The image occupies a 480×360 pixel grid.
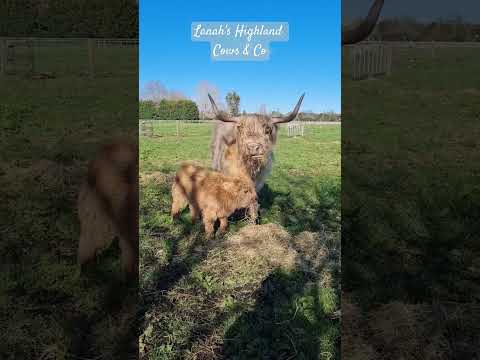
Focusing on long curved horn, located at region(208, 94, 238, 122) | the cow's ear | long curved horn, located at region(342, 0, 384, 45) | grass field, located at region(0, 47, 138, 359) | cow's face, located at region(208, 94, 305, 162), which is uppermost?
long curved horn, located at region(342, 0, 384, 45)

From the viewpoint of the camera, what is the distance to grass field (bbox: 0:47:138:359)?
13.1 ft

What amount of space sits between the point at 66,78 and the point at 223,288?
1943 cm

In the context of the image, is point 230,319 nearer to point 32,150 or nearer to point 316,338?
point 316,338

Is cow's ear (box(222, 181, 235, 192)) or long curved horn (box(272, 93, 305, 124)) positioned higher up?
long curved horn (box(272, 93, 305, 124))

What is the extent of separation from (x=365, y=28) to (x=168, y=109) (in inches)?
61.5

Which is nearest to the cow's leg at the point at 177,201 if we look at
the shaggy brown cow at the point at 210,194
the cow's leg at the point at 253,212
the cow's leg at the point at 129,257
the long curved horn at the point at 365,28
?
the shaggy brown cow at the point at 210,194

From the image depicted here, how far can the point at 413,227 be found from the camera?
6570 millimetres

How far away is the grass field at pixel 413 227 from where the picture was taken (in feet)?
14.0

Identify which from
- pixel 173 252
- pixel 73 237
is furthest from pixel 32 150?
pixel 173 252

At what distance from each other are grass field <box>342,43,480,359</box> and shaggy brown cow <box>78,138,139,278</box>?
2.15 m

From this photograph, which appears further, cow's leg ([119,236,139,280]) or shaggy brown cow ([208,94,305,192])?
cow's leg ([119,236,139,280])

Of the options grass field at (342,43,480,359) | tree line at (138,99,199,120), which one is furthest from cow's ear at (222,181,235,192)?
grass field at (342,43,480,359)

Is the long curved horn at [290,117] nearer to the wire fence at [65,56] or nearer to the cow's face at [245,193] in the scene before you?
the cow's face at [245,193]

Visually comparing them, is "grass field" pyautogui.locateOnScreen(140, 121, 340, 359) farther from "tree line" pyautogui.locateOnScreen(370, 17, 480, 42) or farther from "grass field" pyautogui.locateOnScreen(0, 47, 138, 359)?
"tree line" pyautogui.locateOnScreen(370, 17, 480, 42)
